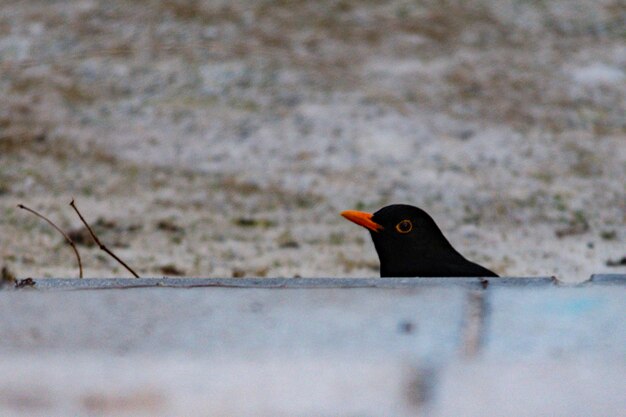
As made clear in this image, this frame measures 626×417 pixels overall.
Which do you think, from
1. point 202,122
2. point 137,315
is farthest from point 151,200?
point 137,315

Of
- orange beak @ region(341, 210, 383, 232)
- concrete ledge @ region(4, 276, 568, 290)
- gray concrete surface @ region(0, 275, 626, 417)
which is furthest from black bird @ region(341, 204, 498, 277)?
gray concrete surface @ region(0, 275, 626, 417)

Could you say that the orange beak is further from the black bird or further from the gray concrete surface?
the gray concrete surface

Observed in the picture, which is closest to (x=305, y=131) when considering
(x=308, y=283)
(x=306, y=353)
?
(x=308, y=283)

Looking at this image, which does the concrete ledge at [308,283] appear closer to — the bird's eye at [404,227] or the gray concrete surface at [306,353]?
the gray concrete surface at [306,353]

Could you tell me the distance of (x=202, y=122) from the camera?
362 inches

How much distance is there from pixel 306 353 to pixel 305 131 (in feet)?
23.1

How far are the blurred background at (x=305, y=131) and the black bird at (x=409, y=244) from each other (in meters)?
1.48

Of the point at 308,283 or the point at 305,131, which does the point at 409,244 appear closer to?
the point at 308,283

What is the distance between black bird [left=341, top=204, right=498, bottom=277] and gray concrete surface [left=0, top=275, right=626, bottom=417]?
285cm

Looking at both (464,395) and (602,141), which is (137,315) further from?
(602,141)

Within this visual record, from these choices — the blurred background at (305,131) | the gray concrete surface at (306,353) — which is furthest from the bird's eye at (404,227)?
the gray concrete surface at (306,353)

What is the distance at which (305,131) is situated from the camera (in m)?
9.00

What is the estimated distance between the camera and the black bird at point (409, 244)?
16.3 ft

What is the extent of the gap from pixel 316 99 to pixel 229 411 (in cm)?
767
